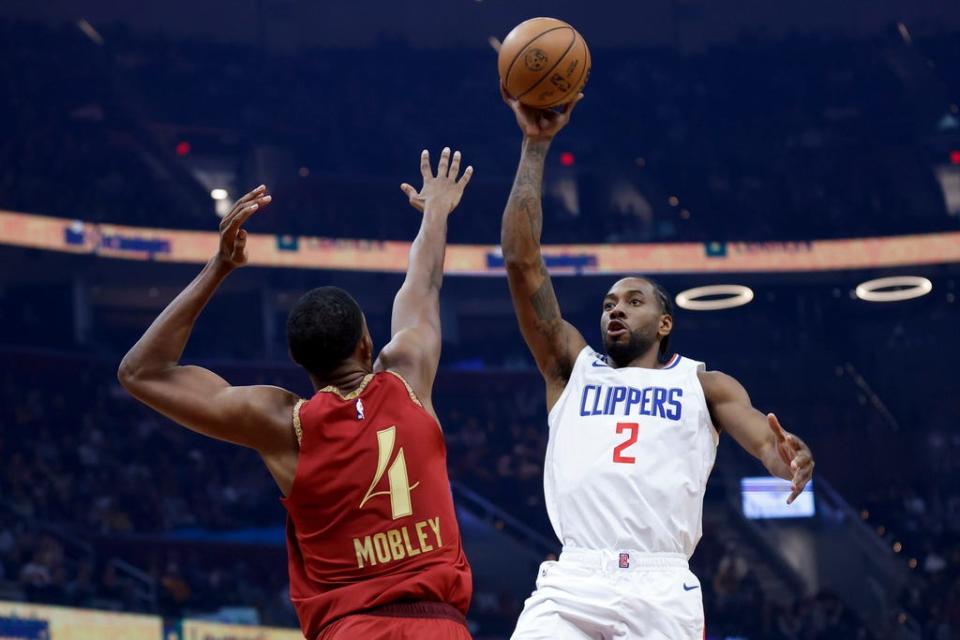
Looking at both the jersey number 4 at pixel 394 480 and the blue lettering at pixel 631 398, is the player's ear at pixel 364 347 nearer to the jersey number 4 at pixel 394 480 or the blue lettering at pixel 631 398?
the jersey number 4 at pixel 394 480

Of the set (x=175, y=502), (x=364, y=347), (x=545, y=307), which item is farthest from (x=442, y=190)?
(x=175, y=502)

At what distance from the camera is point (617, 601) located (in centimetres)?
403

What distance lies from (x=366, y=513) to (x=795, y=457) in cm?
138

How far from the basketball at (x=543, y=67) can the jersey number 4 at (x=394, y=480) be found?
2.23m

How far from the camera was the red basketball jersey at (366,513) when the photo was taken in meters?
3.04

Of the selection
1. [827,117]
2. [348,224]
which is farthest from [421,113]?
[827,117]

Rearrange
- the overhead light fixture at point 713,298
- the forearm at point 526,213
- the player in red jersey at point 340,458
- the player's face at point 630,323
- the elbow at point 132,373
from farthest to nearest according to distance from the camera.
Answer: the overhead light fixture at point 713,298, the forearm at point 526,213, the player's face at point 630,323, the elbow at point 132,373, the player in red jersey at point 340,458

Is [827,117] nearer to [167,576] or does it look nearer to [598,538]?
[167,576]

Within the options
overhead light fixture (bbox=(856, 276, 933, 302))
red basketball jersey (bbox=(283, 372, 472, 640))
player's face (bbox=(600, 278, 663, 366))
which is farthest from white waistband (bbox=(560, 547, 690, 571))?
overhead light fixture (bbox=(856, 276, 933, 302))

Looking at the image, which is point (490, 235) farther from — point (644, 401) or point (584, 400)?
point (644, 401)

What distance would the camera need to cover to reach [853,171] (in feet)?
69.0

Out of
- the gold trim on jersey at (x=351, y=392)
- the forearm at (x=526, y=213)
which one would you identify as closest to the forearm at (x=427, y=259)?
the gold trim on jersey at (x=351, y=392)

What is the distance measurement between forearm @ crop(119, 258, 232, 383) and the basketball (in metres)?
2.08

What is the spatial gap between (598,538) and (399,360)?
4.06 ft
